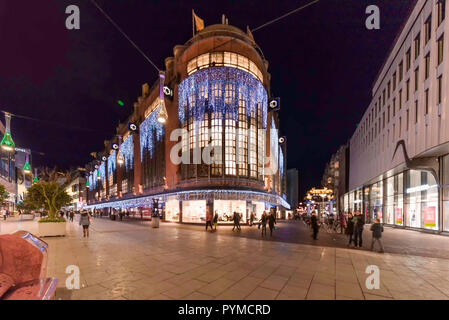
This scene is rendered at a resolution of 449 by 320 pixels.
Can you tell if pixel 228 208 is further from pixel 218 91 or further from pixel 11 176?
pixel 11 176

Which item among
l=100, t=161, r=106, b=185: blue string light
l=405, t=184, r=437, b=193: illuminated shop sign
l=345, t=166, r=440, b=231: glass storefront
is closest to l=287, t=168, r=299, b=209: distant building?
l=345, t=166, r=440, b=231: glass storefront

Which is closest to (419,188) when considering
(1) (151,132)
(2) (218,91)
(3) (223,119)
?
(3) (223,119)

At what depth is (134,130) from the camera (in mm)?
44219

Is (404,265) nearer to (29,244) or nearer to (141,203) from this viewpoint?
(29,244)

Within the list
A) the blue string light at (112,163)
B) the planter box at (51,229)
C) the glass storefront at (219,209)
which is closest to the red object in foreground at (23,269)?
the planter box at (51,229)

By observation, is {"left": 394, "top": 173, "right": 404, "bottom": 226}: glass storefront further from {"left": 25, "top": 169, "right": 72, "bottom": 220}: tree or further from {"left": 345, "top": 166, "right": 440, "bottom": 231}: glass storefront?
{"left": 25, "top": 169, "right": 72, "bottom": 220}: tree

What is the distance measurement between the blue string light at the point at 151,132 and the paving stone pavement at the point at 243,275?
2677 cm

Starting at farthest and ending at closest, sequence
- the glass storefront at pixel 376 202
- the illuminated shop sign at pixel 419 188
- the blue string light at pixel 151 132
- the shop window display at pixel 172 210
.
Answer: the blue string light at pixel 151 132 < the glass storefront at pixel 376 202 < the shop window display at pixel 172 210 < the illuminated shop sign at pixel 419 188

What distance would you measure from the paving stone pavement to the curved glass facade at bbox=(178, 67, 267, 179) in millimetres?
17799

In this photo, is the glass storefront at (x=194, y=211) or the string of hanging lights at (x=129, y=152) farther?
the string of hanging lights at (x=129, y=152)

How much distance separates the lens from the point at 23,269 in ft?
10.2

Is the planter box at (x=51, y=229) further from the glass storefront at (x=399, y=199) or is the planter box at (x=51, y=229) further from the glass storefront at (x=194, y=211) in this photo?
the glass storefront at (x=399, y=199)

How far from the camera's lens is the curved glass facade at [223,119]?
26.5m
